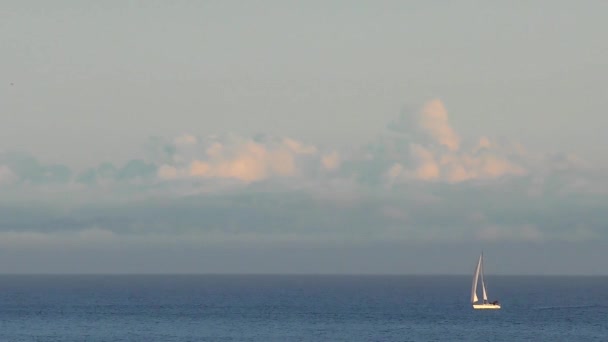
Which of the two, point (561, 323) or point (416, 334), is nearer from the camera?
point (416, 334)

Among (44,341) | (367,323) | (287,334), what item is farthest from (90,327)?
(367,323)

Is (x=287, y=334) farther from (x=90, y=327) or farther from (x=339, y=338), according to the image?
(x=90, y=327)

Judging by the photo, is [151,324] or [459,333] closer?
[459,333]

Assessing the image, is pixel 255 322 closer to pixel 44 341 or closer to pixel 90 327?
pixel 90 327

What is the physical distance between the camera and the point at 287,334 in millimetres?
170625

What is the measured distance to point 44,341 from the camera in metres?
161

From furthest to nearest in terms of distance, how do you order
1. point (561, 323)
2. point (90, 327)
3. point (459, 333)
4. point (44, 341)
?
point (561, 323) → point (90, 327) → point (459, 333) → point (44, 341)

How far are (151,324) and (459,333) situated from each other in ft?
199

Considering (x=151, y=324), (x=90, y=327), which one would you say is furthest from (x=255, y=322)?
(x=90, y=327)

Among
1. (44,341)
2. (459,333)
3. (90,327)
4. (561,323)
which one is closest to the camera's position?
(44,341)

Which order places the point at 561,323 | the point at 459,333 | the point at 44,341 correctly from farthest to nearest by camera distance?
1. the point at 561,323
2. the point at 459,333
3. the point at 44,341

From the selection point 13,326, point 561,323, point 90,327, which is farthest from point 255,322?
point 561,323

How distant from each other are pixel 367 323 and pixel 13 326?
69067 mm

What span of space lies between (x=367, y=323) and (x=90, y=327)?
54.1m
